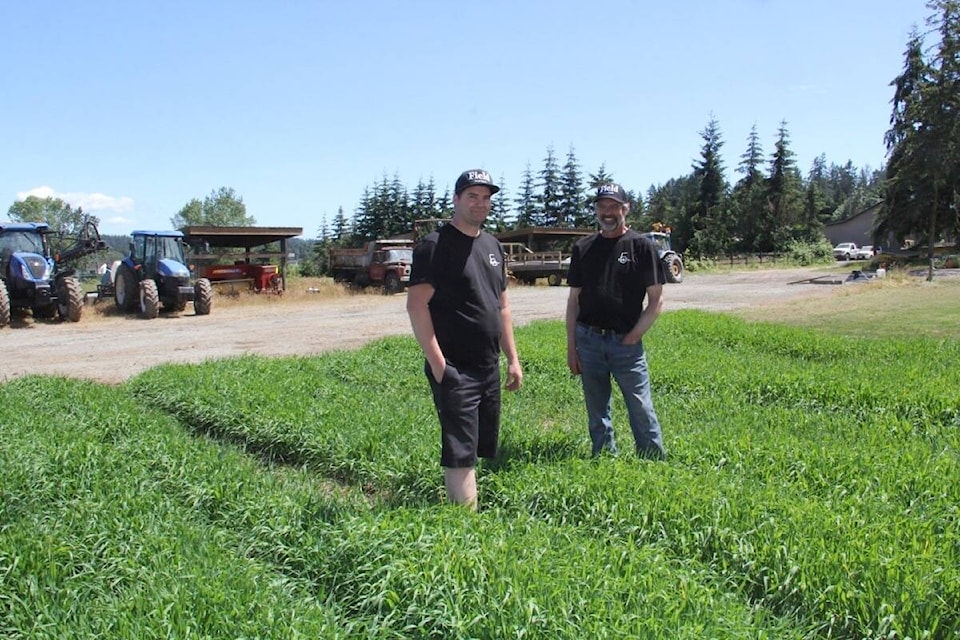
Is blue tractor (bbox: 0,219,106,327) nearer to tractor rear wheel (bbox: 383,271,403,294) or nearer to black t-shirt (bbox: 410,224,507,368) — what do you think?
tractor rear wheel (bbox: 383,271,403,294)

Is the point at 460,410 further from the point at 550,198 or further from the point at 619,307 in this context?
the point at 550,198

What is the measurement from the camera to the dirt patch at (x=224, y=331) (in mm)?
11208

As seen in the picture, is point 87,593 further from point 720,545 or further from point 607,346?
point 607,346

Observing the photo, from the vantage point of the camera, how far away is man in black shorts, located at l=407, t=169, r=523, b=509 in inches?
144

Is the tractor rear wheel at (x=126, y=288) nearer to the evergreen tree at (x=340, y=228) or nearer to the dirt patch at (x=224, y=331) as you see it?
the dirt patch at (x=224, y=331)

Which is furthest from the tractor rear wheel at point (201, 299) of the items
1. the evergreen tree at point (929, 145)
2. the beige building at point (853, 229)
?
the beige building at point (853, 229)

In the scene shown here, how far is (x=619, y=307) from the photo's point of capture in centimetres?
467

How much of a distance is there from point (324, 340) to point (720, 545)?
11.0 metres

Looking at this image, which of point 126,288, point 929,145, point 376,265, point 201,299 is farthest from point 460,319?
point 929,145

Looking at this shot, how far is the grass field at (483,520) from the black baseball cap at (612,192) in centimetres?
164

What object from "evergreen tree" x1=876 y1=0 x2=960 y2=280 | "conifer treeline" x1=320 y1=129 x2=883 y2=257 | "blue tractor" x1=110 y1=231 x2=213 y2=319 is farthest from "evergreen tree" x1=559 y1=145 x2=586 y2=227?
"blue tractor" x1=110 y1=231 x2=213 y2=319

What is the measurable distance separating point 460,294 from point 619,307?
1.36 meters

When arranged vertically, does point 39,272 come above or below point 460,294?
above

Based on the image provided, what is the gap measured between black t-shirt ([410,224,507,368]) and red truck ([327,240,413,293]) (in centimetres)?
2080
